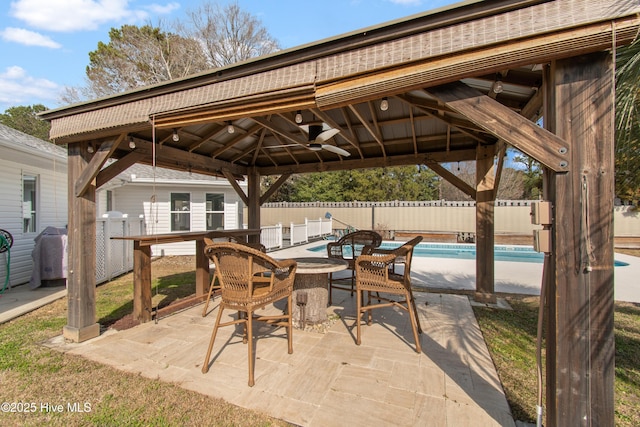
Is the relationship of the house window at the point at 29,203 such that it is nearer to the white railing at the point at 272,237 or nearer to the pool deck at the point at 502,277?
the white railing at the point at 272,237

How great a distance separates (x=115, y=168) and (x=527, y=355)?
487 centimetres

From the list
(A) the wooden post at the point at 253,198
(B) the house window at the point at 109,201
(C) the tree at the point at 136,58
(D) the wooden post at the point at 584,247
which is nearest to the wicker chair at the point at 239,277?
(D) the wooden post at the point at 584,247

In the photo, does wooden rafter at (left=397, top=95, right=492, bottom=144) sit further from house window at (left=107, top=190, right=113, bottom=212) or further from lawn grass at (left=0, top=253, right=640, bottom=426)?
house window at (left=107, top=190, right=113, bottom=212)

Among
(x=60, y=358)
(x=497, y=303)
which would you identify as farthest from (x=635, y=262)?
(x=60, y=358)

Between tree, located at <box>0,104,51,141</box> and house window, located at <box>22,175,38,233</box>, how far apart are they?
741 inches

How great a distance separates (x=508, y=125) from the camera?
1.67 metres

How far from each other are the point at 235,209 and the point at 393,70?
9398 mm

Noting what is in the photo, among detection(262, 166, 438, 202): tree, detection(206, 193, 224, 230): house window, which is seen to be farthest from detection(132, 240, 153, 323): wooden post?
detection(262, 166, 438, 202): tree

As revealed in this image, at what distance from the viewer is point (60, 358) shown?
288 centimetres

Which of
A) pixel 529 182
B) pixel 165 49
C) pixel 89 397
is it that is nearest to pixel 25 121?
pixel 165 49

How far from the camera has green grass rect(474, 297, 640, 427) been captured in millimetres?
2150

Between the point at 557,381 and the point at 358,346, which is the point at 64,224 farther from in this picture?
the point at 557,381

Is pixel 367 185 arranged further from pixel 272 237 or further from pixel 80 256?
pixel 80 256

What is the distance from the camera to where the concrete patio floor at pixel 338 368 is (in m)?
2.06
